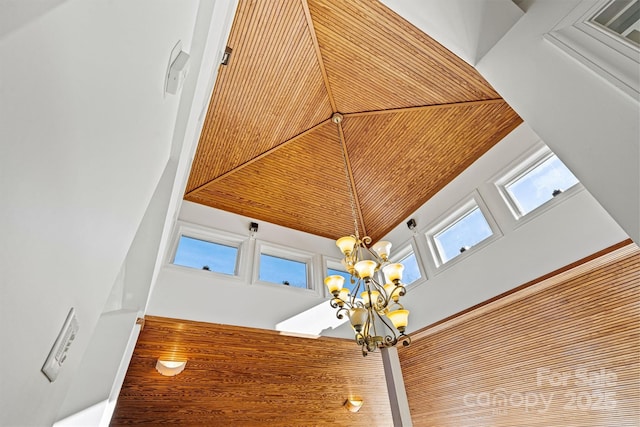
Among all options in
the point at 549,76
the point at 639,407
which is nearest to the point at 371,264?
the point at 549,76

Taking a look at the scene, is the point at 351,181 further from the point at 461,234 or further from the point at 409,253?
the point at 461,234

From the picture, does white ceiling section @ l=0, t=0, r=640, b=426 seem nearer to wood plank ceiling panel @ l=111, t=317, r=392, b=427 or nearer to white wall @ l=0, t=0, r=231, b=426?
white wall @ l=0, t=0, r=231, b=426

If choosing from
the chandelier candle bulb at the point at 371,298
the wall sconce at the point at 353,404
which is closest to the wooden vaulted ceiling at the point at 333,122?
the chandelier candle bulb at the point at 371,298

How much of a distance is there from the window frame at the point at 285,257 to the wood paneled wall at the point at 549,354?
196 centimetres

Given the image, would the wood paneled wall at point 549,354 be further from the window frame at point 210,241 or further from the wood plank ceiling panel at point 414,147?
the window frame at point 210,241

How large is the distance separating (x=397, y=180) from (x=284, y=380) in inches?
151

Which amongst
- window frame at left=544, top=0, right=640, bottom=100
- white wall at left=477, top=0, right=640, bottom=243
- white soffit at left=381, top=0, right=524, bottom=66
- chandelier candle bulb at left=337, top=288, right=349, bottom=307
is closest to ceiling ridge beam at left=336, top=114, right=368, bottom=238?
chandelier candle bulb at left=337, top=288, right=349, bottom=307

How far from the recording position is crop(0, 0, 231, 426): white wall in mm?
561

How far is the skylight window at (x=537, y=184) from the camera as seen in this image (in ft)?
13.9

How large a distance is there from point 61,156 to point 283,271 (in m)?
5.06

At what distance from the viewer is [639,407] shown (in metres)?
3.66

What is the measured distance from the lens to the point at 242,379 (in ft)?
16.5

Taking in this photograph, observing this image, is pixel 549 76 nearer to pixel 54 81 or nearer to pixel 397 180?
pixel 54 81

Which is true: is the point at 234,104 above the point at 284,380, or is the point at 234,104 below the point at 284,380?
above
